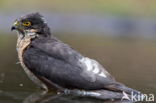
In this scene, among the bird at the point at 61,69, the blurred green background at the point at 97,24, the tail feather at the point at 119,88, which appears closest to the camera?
the tail feather at the point at 119,88

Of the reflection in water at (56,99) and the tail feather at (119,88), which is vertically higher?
the tail feather at (119,88)

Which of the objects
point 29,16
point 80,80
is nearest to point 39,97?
point 80,80

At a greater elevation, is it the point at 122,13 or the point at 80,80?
the point at 122,13

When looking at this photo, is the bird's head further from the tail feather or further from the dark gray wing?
the tail feather

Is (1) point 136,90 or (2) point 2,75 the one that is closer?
(1) point 136,90

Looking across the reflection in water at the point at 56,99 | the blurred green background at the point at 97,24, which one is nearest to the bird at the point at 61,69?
the reflection in water at the point at 56,99

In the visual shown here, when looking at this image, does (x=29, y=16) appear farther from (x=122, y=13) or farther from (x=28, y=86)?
(x=122, y=13)

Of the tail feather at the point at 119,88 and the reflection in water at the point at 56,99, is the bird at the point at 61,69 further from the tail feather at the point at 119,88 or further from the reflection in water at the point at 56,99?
the reflection in water at the point at 56,99

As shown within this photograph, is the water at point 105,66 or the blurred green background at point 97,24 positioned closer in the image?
the water at point 105,66

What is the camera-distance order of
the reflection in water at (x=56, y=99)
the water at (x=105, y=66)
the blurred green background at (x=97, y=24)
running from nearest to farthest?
the reflection in water at (x=56, y=99)
the water at (x=105, y=66)
the blurred green background at (x=97, y=24)
